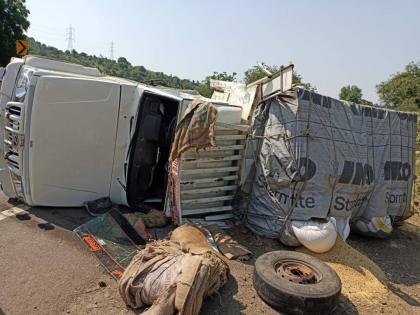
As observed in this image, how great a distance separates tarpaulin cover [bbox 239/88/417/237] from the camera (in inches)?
190

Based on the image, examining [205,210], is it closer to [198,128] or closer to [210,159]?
[210,159]

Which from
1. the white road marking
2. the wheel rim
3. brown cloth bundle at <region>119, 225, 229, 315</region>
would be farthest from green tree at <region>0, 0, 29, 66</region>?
the wheel rim

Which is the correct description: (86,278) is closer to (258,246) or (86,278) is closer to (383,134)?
(258,246)

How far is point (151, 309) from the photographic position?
2.85 m

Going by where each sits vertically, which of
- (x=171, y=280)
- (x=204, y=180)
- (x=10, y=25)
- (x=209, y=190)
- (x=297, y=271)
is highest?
(x=10, y=25)

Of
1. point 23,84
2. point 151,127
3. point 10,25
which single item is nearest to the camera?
point 23,84

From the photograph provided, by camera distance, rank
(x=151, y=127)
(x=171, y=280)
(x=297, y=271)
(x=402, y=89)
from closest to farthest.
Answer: (x=171, y=280) < (x=297, y=271) < (x=151, y=127) < (x=402, y=89)

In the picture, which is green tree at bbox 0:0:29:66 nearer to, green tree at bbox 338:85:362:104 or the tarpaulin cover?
the tarpaulin cover

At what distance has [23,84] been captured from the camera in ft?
15.7

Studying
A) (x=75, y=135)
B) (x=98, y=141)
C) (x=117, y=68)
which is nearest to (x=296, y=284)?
(x=98, y=141)

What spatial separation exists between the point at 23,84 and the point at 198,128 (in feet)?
7.53

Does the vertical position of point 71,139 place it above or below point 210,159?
above

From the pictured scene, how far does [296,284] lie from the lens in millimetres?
3438

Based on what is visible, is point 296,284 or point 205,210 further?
point 205,210
